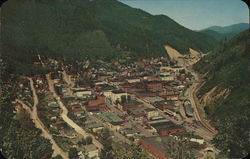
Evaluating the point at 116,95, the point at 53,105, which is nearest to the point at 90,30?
the point at 116,95

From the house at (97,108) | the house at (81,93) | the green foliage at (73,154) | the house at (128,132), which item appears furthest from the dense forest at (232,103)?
the house at (81,93)

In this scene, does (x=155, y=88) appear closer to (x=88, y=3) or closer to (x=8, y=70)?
(x=8, y=70)

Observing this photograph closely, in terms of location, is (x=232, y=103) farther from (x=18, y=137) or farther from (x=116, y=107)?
(x=18, y=137)

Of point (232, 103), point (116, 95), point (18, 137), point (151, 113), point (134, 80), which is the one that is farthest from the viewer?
point (134, 80)

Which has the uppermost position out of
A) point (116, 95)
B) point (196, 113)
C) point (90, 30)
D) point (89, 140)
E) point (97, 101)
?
point (90, 30)

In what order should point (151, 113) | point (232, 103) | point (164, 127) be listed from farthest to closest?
point (232, 103), point (151, 113), point (164, 127)

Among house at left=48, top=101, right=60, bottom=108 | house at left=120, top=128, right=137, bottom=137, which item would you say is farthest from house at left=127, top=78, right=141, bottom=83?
house at left=120, top=128, right=137, bottom=137

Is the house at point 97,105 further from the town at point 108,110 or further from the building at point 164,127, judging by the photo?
the building at point 164,127
